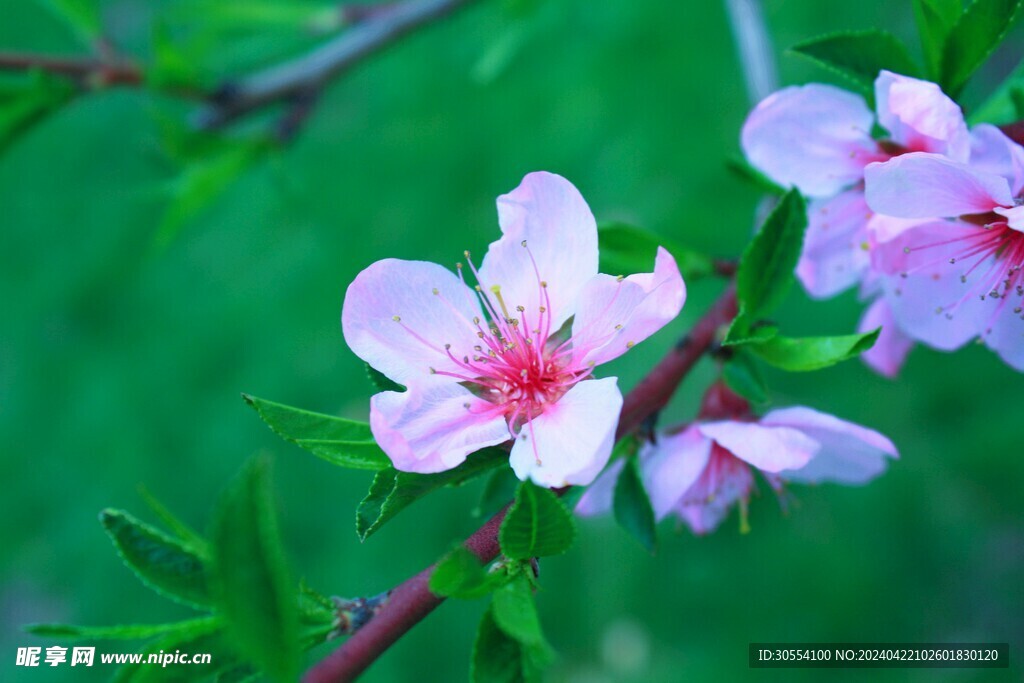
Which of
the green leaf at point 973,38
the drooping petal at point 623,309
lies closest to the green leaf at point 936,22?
the green leaf at point 973,38

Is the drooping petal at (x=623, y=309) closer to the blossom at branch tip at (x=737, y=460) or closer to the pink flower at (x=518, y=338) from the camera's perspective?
the pink flower at (x=518, y=338)

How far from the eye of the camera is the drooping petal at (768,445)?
117 cm

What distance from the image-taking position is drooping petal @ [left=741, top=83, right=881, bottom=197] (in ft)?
4.42

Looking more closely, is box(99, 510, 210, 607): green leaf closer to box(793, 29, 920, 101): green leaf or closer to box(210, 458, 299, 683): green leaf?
box(210, 458, 299, 683): green leaf

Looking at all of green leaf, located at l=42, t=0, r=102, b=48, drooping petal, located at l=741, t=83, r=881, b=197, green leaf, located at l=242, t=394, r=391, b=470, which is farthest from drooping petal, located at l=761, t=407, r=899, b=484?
green leaf, located at l=42, t=0, r=102, b=48

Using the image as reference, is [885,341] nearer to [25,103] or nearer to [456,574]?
[456,574]

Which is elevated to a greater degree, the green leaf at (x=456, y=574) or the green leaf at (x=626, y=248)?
the green leaf at (x=626, y=248)

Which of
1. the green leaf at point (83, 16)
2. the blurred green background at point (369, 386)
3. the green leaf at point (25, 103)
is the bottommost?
→ the blurred green background at point (369, 386)

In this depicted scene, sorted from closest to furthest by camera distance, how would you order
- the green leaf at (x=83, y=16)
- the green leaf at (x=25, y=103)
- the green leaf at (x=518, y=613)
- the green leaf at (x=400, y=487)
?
the green leaf at (x=518, y=613) < the green leaf at (x=400, y=487) < the green leaf at (x=25, y=103) < the green leaf at (x=83, y=16)

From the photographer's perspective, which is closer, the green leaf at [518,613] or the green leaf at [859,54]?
the green leaf at [518,613]

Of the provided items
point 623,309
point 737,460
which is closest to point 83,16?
point 623,309

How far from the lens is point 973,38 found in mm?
1201

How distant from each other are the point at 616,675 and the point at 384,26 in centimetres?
251

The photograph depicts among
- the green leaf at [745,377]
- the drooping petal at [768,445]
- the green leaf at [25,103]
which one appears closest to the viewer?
the drooping petal at [768,445]
